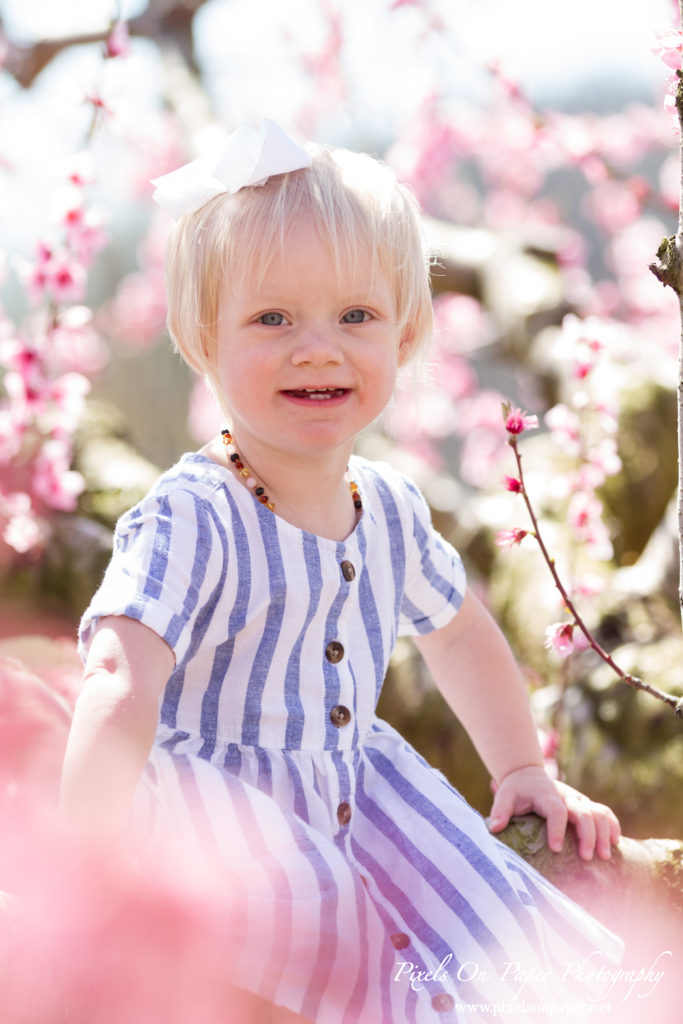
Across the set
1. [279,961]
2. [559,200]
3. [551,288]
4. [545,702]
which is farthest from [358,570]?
[559,200]

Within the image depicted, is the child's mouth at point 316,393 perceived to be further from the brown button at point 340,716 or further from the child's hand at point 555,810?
the child's hand at point 555,810

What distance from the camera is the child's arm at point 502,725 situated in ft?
4.21

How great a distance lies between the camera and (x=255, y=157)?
3.82 feet

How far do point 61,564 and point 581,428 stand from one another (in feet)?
4.34

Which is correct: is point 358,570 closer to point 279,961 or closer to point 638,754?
point 279,961

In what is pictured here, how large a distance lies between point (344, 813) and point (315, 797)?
0.06 meters

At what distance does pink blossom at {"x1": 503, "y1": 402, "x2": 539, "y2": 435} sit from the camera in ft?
3.81

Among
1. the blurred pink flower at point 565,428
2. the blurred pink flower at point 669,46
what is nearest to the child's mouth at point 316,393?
the blurred pink flower at point 669,46

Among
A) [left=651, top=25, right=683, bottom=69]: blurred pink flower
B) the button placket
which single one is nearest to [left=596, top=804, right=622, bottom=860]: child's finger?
the button placket

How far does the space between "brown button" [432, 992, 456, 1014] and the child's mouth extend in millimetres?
648

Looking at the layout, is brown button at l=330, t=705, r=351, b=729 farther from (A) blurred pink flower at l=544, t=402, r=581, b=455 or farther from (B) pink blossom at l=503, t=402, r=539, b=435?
(A) blurred pink flower at l=544, t=402, r=581, b=455

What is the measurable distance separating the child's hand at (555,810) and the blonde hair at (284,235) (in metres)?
0.61

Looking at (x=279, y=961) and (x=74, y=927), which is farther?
(x=279, y=961)

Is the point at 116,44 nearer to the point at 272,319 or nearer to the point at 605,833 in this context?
the point at 272,319
